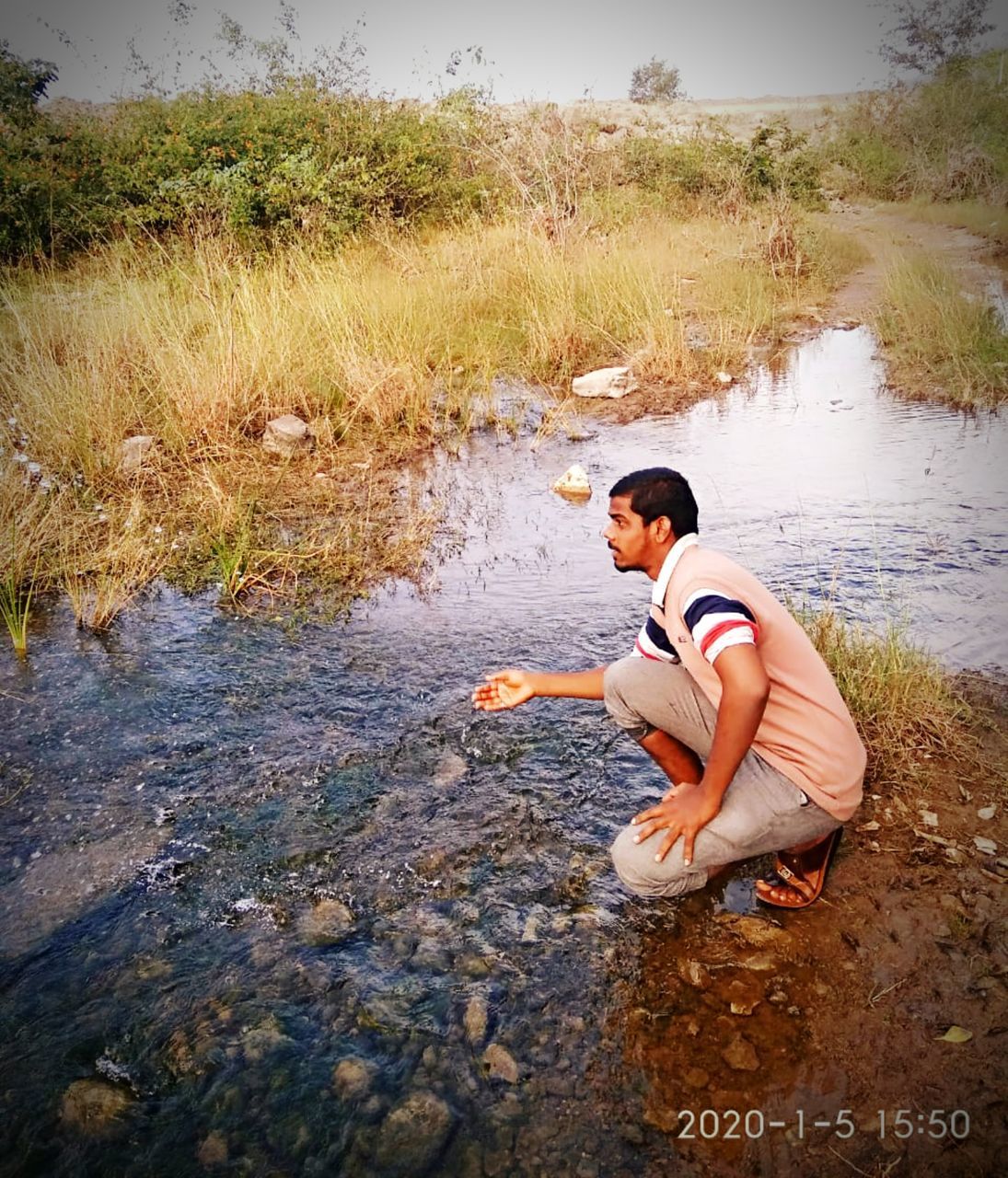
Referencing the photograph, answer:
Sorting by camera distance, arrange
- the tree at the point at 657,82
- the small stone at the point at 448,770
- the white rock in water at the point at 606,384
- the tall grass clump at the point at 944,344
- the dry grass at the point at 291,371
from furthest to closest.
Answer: the tree at the point at 657,82, the white rock in water at the point at 606,384, the tall grass clump at the point at 944,344, the dry grass at the point at 291,371, the small stone at the point at 448,770

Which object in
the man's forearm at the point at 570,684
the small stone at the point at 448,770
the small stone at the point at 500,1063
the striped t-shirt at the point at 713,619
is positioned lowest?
the small stone at the point at 500,1063

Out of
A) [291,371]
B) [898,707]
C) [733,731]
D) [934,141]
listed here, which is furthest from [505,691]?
[934,141]

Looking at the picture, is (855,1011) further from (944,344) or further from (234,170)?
(234,170)

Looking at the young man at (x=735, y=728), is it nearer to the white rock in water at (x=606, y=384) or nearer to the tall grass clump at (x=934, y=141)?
the white rock in water at (x=606, y=384)

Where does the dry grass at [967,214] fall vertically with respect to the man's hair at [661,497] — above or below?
above

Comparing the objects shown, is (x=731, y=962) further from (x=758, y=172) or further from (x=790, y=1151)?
(x=758, y=172)

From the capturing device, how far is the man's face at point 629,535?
7.23 feet

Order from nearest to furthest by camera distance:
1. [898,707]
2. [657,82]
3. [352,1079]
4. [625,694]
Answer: [352,1079], [625,694], [898,707], [657,82]

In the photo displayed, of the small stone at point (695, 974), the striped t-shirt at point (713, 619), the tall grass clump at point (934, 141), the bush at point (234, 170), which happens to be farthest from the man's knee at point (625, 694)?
the tall grass clump at point (934, 141)

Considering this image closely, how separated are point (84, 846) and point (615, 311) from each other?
7.57 meters

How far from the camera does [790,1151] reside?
1705mm

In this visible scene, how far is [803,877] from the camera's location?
231 cm

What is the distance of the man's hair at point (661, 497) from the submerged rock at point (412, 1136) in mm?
1527

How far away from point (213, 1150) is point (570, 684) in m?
1.50
